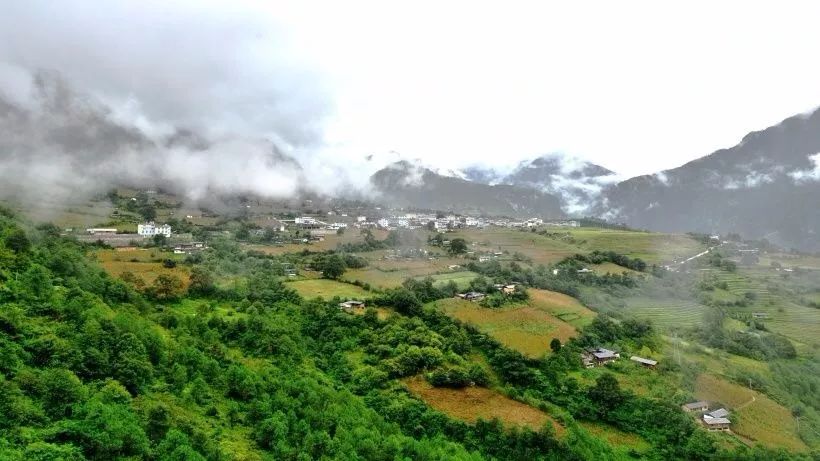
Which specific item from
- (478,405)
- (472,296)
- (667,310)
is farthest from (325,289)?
(667,310)

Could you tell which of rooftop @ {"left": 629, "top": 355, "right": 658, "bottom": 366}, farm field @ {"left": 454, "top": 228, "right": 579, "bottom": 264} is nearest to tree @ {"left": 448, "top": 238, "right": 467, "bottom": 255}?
farm field @ {"left": 454, "top": 228, "right": 579, "bottom": 264}

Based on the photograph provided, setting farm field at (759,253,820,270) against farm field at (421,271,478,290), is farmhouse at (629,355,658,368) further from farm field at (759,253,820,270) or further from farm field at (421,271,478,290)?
farm field at (759,253,820,270)

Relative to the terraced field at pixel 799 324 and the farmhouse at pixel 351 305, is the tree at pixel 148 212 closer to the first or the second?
the farmhouse at pixel 351 305

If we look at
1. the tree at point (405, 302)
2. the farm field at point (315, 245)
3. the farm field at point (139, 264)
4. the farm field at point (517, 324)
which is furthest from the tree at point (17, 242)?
the farm field at point (315, 245)

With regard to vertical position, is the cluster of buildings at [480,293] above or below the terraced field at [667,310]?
above

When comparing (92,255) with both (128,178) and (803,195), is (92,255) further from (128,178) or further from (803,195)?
(803,195)
